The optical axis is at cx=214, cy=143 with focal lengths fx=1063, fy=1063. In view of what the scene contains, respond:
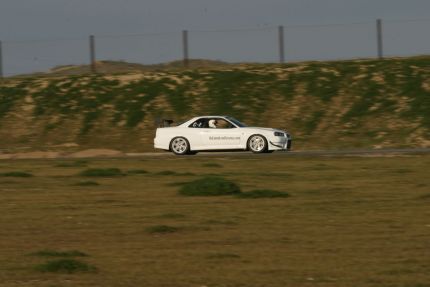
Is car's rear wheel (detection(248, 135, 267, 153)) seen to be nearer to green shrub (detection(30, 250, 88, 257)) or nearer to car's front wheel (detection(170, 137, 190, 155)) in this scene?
car's front wheel (detection(170, 137, 190, 155))

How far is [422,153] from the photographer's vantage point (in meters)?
30.7

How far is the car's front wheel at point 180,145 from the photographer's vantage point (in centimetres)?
3284

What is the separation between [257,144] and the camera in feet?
105

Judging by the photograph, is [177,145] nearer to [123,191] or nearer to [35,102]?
[123,191]

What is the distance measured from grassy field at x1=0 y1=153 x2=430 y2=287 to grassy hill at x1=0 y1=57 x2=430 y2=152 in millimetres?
15738

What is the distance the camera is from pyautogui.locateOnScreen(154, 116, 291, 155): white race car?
106ft

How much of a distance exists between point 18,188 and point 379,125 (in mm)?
21195

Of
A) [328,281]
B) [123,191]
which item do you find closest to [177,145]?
[123,191]

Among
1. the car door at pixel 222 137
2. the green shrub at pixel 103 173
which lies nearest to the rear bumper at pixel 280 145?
the car door at pixel 222 137

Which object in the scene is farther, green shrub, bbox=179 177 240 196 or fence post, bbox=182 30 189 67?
fence post, bbox=182 30 189 67

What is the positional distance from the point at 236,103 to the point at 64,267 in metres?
33.6

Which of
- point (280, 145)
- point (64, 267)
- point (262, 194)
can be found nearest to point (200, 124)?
point (280, 145)

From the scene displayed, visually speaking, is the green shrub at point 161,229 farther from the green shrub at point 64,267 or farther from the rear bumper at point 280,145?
the rear bumper at point 280,145

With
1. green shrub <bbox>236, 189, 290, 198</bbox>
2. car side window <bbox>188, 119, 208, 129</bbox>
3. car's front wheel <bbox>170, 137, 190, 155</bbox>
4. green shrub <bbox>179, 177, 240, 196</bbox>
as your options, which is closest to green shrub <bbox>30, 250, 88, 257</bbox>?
green shrub <bbox>236, 189, 290, 198</bbox>
